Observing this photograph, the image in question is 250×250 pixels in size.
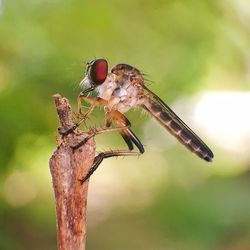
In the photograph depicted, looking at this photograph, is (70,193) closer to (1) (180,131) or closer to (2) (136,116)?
(1) (180,131)

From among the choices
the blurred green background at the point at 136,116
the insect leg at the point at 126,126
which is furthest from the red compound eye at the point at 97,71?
the blurred green background at the point at 136,116

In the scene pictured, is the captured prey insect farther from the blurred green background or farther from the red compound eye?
the blurred green background

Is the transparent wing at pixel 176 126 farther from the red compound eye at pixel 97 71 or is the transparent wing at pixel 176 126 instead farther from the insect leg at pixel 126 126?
the red compound eye at pixel 97 71

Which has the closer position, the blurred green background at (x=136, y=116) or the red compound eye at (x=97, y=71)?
the red compound eye at (x=97, y=71)

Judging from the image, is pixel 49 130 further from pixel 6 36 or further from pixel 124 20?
pixel 124 20

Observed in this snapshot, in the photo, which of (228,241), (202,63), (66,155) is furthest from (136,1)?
(66,155)

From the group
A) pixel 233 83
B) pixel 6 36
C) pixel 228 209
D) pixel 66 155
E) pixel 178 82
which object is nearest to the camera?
pixel 66 155

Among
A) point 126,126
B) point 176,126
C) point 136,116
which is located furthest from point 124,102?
point 136,116
